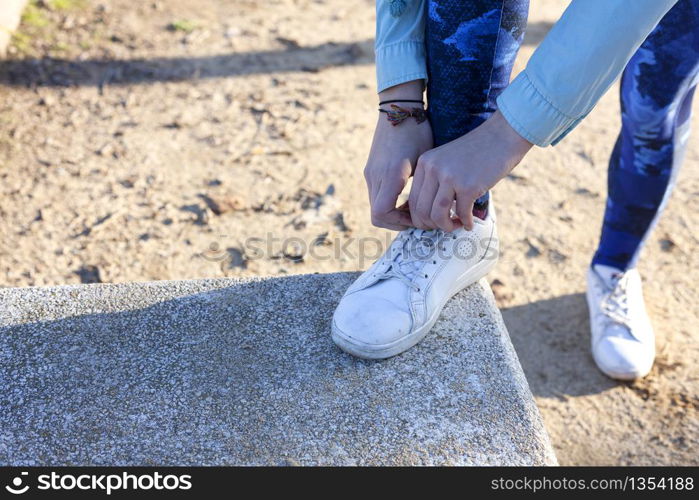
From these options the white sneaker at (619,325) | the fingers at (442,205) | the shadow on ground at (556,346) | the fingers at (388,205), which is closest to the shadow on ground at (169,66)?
the shadow on ground at (556,346)

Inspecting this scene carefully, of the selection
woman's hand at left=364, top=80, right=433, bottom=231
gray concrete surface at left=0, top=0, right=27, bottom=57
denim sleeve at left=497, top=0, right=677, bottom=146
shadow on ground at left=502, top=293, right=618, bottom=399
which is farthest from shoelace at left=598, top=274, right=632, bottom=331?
gray concrete surface at left=0, top=0, right=27, bottom=57

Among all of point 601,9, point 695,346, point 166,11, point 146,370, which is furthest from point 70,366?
point 166,11

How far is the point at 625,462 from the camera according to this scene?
197 cm

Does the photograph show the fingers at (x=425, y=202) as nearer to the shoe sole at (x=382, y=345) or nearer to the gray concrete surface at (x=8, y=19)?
the shoe sole at (x=382, y=345)

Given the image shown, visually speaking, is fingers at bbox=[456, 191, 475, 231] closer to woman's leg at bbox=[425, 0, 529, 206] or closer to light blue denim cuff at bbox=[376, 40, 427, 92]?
woman's leg at bbox=[425, 0, 529, 206]

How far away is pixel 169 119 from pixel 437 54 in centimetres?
220

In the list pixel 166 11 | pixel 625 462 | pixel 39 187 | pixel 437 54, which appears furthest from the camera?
pixel 166 11

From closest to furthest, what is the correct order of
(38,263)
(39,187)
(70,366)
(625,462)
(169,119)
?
(70,366) → (625,462) → (38,263) → (39,187) → (169,119)

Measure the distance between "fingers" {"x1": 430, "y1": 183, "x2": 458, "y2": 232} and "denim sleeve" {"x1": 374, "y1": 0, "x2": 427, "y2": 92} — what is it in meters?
0.35

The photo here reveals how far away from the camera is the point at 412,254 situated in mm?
1720

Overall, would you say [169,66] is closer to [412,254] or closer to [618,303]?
[412,254]

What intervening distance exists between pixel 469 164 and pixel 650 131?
0.88m

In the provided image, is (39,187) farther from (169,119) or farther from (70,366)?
(70,366)

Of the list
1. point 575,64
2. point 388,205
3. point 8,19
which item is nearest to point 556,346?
point 388,205
